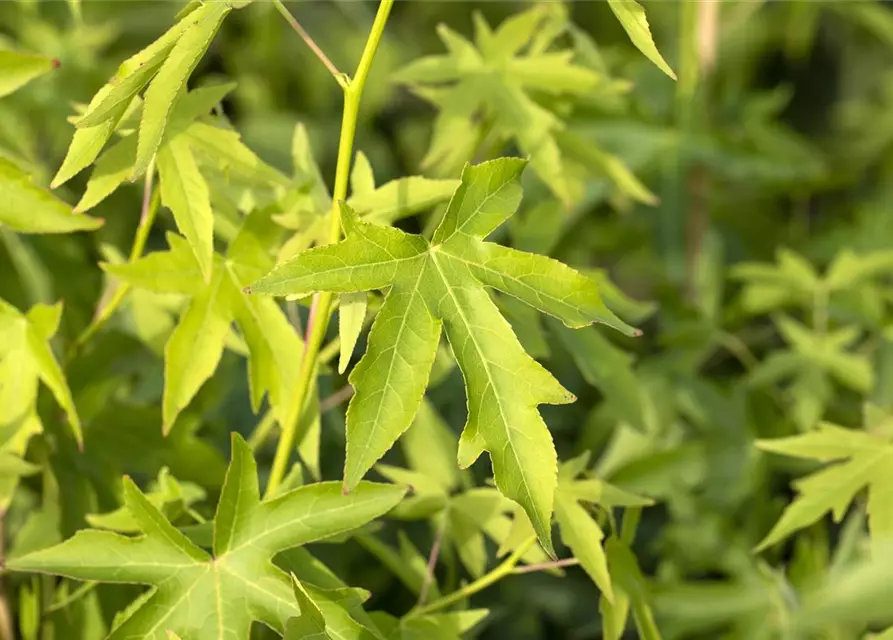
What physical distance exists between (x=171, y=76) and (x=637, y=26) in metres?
0.34

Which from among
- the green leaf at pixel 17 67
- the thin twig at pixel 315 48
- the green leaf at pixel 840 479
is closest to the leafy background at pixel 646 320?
the green leaf at pixel 840 479

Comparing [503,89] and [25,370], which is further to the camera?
[503,89]

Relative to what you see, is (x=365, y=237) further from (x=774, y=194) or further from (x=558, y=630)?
(x=774, y=194)

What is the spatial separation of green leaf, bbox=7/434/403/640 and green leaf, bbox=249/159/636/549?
106 mm

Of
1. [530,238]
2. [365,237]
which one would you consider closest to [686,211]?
[530,238]

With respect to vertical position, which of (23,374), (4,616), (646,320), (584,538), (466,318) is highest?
(466,318)

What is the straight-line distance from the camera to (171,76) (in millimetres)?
710

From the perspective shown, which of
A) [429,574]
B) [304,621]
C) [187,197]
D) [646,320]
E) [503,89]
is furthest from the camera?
[646,320]

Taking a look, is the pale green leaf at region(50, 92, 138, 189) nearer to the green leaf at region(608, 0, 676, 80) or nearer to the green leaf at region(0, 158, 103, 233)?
the green leaf at region(0, 158, 103, 233)

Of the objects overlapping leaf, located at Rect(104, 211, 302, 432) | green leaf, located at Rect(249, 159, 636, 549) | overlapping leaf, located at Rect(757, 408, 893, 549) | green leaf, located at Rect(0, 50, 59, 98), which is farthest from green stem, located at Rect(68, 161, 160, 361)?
overlapping leaf, located at Rect(757, 408, 893, 549)

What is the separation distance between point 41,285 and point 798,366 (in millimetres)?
1026

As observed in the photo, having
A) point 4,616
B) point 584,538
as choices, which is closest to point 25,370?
point 4,616

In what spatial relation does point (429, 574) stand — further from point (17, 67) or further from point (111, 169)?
point (17, 67)

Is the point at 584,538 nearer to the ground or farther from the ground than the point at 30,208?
nearer to the ground
